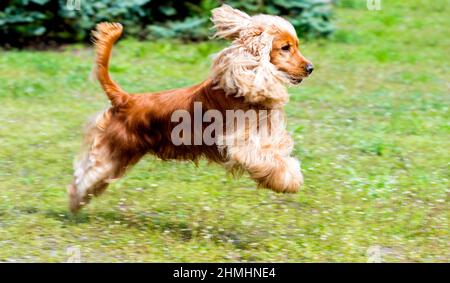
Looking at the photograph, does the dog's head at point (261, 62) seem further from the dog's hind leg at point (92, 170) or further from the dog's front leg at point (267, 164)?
the dog's hind leg at point (92, 170)

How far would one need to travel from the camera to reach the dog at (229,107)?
665 centimetres

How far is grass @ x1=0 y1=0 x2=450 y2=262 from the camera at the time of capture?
683 centimetres

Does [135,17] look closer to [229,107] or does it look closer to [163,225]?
[163,225]

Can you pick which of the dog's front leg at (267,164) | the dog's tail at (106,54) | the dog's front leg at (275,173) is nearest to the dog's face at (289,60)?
the dog's front leg at (267,164)

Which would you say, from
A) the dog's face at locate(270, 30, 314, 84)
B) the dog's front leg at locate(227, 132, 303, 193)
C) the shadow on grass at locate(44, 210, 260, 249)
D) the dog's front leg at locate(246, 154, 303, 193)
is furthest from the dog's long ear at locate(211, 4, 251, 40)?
the shadow on grass at locate(44, 210, 260, 249)

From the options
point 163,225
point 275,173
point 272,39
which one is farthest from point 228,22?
point 163,225

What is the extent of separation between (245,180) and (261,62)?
2292mm

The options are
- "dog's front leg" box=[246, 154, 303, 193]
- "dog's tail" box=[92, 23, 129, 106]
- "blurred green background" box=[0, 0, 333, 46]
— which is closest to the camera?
"dog's front leg" box=[246, 154, 303, 193]

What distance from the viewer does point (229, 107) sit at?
6.77 metres

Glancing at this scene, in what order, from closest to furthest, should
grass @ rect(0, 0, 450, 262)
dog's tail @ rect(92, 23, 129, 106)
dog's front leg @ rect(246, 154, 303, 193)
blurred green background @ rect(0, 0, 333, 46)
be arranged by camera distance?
dog's front leg @ rect(246, 154, 303, 193)
grass @ rect(0, 0, 450, 262)
dog's tail @ rect(92, 23, 129, 106)
blurred green background @ rect(0, 0, 333, 46)

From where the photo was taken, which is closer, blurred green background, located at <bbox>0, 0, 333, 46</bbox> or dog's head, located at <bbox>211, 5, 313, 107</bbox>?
dog's head, located at <bbox>211, 5, 313, 107</bbox>

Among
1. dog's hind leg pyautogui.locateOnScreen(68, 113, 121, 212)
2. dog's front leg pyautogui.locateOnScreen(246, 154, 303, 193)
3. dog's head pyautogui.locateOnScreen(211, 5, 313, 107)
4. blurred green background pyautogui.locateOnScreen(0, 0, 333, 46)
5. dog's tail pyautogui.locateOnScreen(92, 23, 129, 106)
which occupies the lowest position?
blurred green background pyautogui.locateOnScreen(0, 0, 333, 46)

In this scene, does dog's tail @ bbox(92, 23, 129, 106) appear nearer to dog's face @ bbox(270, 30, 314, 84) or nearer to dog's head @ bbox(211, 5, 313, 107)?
dog's head @ bbox(211, 5, 313, 107)

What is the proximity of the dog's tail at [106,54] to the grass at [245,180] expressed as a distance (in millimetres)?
1048
